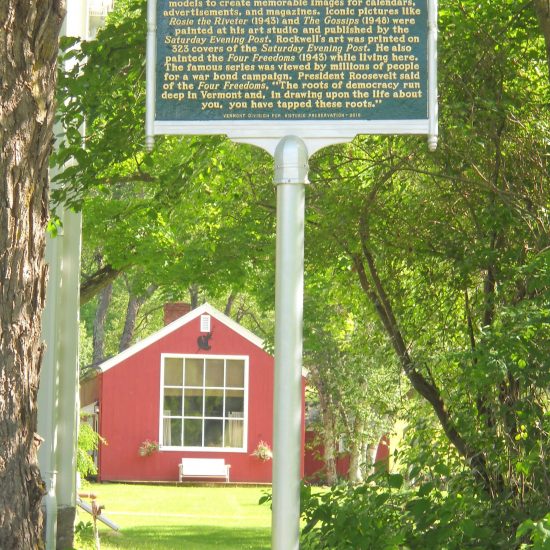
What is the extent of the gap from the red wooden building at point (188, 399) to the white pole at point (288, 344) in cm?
2789

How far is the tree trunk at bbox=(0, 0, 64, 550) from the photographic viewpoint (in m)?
6.17

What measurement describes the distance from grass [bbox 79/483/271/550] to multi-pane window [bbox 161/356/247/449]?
7.42 feet

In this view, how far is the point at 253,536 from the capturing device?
66.0ft

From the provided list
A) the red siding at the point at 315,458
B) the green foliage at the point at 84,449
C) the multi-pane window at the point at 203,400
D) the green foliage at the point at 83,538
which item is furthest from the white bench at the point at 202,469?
the green foliage at the point at 83,538

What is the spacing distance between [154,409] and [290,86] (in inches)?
1140

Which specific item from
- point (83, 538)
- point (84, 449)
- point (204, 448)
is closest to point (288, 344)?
point (83, 538)

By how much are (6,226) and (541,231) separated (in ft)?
15.7

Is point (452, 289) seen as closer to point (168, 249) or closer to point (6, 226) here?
point (6, 226)

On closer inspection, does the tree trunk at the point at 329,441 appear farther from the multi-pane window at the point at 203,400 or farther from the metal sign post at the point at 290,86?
the metal sign post at the point at 290,86

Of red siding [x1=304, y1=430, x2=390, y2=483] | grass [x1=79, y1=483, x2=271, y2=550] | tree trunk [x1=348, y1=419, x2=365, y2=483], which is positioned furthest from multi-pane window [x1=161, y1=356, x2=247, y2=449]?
tree trunk [x1=348, y1=419, x2=365, y2=483]

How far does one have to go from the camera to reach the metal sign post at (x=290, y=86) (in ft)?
25.3

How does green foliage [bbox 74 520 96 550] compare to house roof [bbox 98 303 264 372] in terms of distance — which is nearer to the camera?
green foliage [bbox 74 520 96 550]

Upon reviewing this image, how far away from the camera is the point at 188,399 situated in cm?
3644

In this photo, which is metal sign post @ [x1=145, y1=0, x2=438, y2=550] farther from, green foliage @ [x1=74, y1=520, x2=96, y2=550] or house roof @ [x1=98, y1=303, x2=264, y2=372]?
house roof @ [x1=98, y1=303, x2=264, y2=372]
